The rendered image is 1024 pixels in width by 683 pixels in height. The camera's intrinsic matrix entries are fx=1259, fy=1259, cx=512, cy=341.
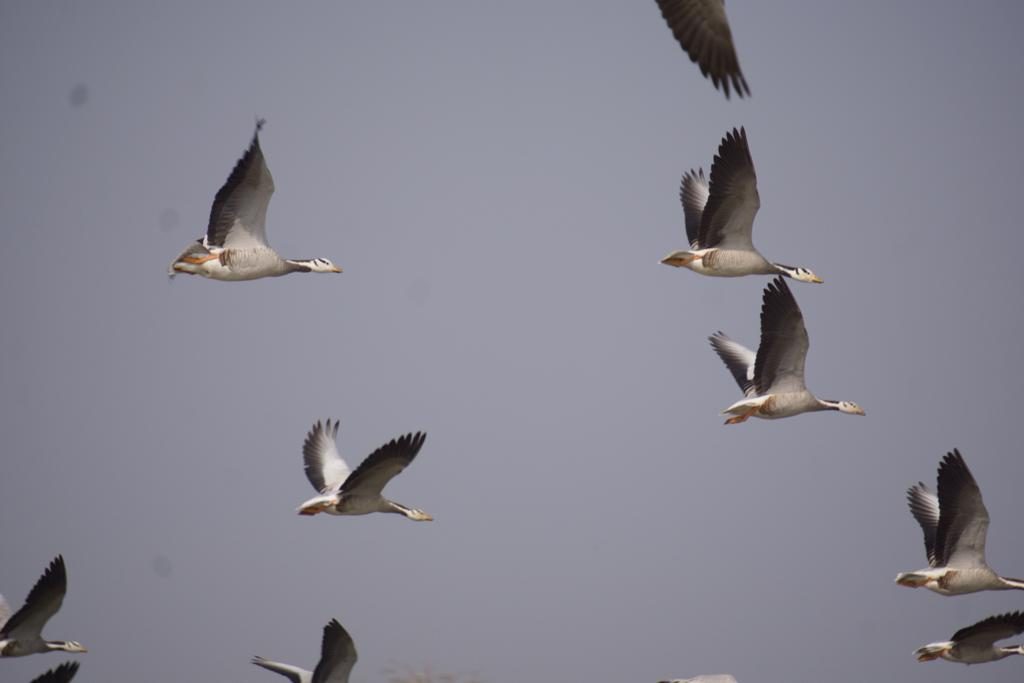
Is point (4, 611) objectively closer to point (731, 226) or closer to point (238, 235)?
point (238, 235)

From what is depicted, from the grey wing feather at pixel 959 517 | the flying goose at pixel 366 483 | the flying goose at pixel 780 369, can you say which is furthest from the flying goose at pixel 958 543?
the flying goose at pixel 366 483

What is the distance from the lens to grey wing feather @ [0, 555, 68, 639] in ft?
44.0

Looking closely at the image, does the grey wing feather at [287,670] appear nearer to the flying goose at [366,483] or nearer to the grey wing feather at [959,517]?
the flying goose at [366,483]

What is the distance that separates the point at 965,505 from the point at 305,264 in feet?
27.5

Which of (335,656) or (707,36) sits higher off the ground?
(707,36)

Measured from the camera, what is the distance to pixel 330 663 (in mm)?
13391

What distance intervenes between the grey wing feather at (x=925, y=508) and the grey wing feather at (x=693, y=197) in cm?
446

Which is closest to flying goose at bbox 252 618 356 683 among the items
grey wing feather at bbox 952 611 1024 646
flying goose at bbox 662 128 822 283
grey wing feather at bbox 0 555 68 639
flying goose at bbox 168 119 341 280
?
grey wing feather at bbox 0 555 68 639

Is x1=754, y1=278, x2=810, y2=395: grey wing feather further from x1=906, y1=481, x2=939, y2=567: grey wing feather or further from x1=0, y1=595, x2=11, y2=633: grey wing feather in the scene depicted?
x1=0, y1=595, x2=11, y2=633: grey wing feather

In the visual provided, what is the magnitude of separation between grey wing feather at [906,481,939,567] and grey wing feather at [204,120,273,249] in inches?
349

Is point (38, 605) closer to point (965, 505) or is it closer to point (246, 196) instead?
point (246, 196)

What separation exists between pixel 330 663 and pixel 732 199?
22.2 ft

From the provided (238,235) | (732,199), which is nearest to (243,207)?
(238,235)

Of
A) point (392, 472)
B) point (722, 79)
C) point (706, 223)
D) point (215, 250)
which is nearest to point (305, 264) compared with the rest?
point (215, 250)
